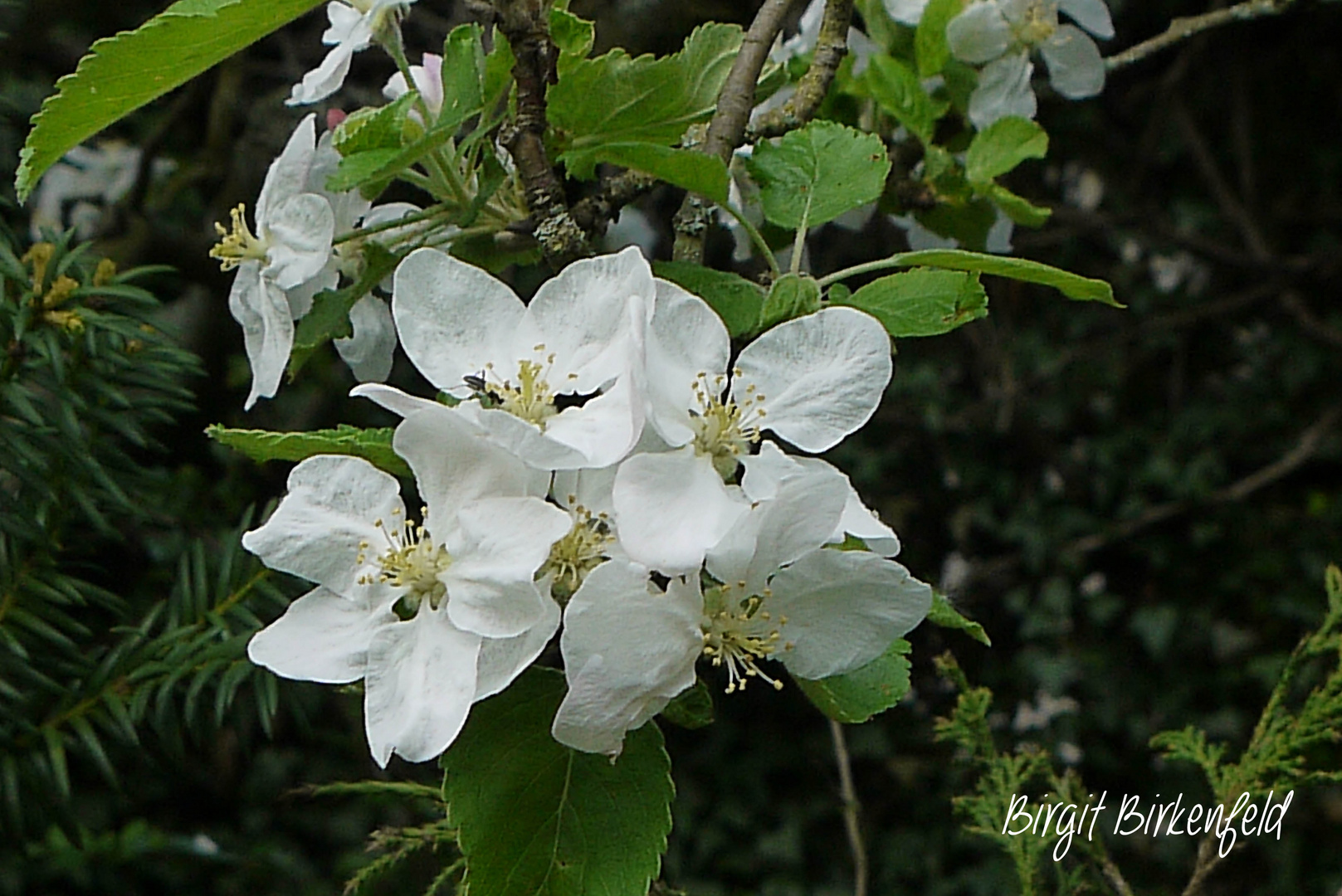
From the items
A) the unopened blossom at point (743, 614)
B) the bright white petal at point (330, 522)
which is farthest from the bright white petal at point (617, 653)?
the bright white petal at point (330, 522)

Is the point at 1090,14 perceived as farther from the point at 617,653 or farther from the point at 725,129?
the point at 617,653

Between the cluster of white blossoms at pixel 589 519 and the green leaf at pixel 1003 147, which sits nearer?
the cluster of white blossoms at pixel 589 519

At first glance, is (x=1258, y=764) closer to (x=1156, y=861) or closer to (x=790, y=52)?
(x=790, y=52)

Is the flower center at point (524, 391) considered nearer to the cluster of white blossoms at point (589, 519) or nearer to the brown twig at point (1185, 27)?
the cluster of white blossoms at point (589, 519)

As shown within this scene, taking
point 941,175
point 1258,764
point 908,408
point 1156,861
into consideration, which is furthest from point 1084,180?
point 1258,764

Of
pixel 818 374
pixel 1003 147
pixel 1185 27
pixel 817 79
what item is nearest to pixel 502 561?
pixel 818 374
